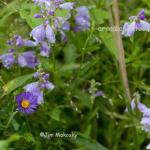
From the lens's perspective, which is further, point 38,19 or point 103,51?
point 103,51

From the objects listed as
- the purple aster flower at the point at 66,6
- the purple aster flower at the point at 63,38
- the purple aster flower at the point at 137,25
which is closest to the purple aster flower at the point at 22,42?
the purple aster flower at the point at 63,38

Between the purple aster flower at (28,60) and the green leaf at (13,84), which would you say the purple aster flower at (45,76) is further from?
the purple aster flower at (28,60)

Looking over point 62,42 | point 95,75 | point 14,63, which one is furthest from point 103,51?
point 14,63

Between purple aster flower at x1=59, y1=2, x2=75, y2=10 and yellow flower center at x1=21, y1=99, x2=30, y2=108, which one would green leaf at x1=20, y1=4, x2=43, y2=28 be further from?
yellow flower center at x1=21, y1=99, x2=30, y2=108

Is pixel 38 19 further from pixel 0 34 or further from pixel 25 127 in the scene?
pixel 25 127

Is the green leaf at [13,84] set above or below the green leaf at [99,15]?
below

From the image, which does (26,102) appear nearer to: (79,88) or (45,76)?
(45,76)
